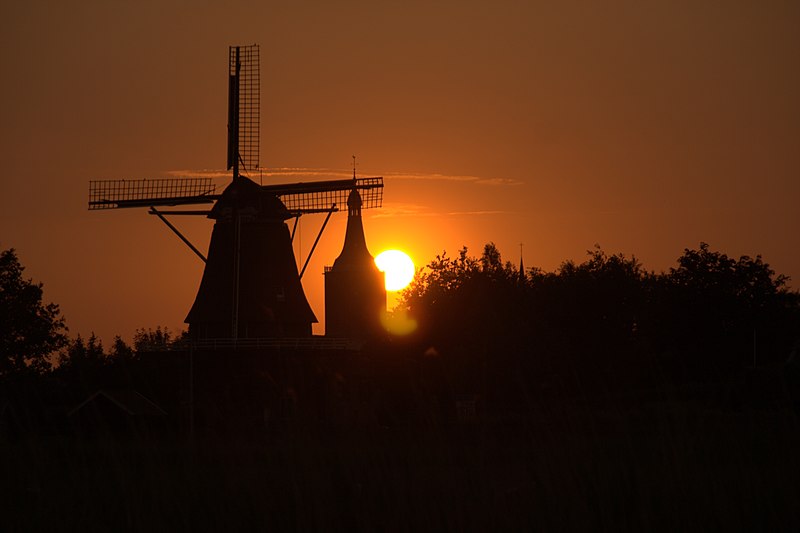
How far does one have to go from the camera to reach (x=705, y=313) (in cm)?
7144

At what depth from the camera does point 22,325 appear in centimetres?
5412

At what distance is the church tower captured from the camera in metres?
65.7

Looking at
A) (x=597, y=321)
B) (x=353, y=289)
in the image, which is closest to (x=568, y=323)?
(x=597, y=321)

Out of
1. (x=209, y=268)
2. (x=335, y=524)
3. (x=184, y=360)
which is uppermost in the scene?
(x=209, y=268)

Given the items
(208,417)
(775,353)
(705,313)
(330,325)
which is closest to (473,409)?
(208,417)

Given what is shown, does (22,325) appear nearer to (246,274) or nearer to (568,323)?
(246,274)

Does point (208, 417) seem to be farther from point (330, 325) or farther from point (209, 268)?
point (330, 325)

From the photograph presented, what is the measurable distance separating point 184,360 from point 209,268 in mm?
3466

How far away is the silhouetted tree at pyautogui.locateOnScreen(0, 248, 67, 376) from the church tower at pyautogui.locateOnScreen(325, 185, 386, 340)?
16011 mm

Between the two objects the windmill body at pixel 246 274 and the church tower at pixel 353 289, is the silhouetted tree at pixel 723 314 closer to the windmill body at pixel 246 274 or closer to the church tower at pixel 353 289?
the church tower at pixel 353 289

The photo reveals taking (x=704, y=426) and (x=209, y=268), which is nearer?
(x=704, y=426)

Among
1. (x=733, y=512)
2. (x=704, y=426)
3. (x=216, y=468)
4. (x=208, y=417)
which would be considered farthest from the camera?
(x=208, y=417)

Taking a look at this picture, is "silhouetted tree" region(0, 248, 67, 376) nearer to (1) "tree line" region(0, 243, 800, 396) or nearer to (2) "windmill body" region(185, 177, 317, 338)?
(1) "tree line" region(0, 243, 800, 396)

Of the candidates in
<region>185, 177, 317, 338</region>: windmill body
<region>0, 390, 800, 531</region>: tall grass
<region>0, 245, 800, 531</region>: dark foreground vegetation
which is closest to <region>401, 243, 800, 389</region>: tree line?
<region>185, 177, 317, 338</region>: windmill body
